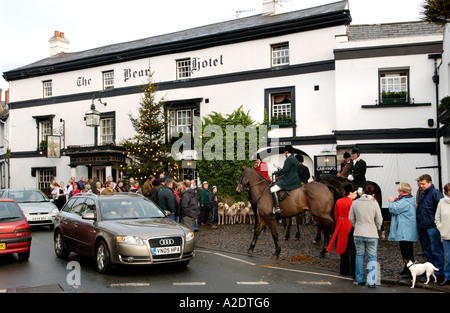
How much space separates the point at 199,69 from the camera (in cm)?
2573

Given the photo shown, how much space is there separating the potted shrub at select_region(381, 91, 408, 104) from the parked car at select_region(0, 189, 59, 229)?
15.3 meters

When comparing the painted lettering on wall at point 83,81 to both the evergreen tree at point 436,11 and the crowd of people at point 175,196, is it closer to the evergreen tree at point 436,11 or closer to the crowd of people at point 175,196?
the crowd of people at point 175,196

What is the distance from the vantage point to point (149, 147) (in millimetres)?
24234

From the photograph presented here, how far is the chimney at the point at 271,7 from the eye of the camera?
2648cm

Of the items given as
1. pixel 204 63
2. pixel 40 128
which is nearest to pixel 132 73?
pixel 204 63

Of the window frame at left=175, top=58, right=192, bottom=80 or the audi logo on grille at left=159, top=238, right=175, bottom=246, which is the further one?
the window frame at left=175, top=58, right=192, bottom=80

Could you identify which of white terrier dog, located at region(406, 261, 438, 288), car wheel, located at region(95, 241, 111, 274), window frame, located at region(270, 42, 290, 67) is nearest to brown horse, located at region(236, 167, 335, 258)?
white terrier dog, located at region(406, 261, 438, 288)

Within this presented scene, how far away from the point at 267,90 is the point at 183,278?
16.0 m

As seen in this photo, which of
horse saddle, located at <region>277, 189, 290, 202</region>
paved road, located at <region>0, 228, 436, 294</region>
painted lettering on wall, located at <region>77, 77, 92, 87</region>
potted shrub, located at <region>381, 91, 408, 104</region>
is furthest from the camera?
painted lettering on wall, located at <region>77, 77, 92, 87</region>

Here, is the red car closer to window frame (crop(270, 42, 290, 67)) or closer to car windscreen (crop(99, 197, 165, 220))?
car windscreen (crop(99, 197, 165, 220))

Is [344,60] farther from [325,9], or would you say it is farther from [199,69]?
[199,69]

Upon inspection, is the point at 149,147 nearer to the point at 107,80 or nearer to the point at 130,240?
the point at 107,80

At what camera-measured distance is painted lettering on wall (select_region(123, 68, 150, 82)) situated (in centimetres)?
2762

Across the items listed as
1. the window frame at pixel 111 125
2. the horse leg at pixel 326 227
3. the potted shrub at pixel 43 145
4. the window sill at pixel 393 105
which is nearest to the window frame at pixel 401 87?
the window sill at pixel 393 105
